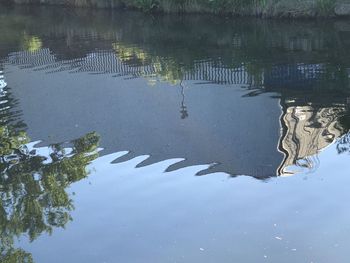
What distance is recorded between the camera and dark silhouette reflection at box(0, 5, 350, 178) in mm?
9734

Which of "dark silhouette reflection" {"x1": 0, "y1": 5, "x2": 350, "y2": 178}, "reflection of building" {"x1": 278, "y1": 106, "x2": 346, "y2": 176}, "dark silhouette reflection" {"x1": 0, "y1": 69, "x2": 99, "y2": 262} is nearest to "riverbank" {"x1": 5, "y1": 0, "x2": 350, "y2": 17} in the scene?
"dark silhouette reflection" {"x1": 0, "y1": 5, "x2": 350, "y2": 178}

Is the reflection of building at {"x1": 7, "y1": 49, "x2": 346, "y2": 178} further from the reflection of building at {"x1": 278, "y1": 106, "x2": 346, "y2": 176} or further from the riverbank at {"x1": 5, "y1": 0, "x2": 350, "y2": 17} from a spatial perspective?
the riverbank at {"x1": 5, "y1": 0, "x2": 350, "y2": 17}

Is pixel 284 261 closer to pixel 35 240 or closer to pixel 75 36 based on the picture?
pixel 35 240

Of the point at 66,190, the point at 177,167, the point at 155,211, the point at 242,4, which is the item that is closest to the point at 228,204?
the point at 155,211

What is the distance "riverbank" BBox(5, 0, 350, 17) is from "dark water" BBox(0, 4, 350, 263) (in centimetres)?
515

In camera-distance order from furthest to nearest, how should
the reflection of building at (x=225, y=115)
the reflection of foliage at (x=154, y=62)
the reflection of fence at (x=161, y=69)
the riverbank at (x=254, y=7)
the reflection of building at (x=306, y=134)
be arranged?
the riverbank at (x=254, y=7) < the reflection of foliage at (x=154, y=62) < the reflection of fence at (x=161, y=69) < the reflection of building at (x=225, y=115) < the reflection of building at (x=306, y=134)

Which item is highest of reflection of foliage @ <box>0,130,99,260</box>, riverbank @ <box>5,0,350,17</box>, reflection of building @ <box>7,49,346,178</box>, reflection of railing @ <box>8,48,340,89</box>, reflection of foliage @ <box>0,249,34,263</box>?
riverbank @ <box>5,0,350,17</box>

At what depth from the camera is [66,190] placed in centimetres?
831

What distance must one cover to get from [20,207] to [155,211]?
1.77m

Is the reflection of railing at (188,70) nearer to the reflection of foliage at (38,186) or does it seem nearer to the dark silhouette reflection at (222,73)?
the dark silhouette reflection at (222,73)

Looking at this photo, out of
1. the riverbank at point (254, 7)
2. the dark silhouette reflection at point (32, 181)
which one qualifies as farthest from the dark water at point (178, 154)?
the riverbank at point (254, 7)

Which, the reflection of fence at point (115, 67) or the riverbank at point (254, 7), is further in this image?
the riverbank at point (254, 7)

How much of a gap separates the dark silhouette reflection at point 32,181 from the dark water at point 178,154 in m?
0.03

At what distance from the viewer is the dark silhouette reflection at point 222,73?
973 centimetres
